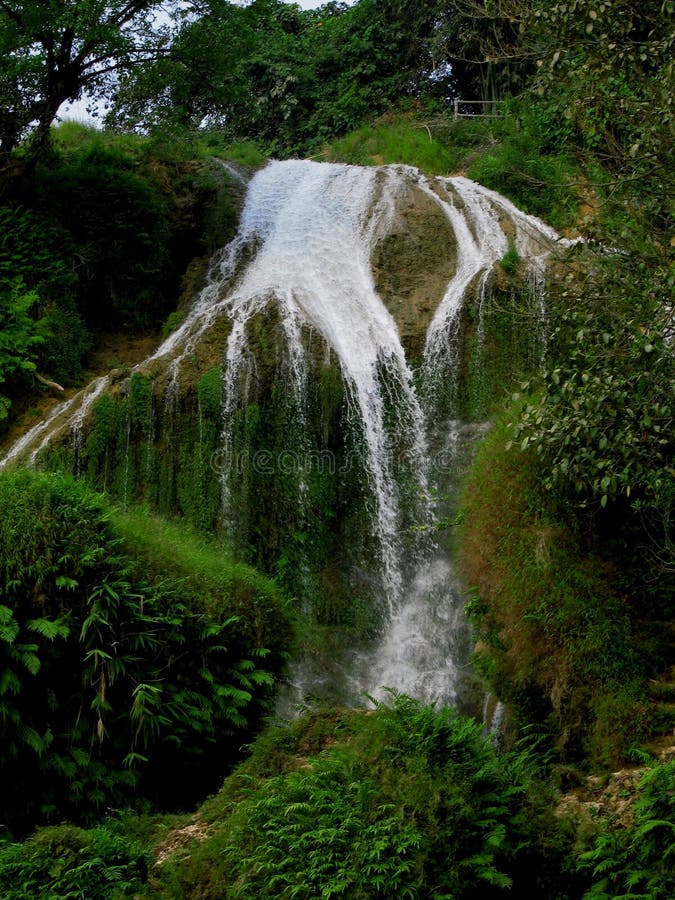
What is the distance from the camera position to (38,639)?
746 centimetres

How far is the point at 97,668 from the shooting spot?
7.54 metres

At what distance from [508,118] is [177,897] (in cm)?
1885

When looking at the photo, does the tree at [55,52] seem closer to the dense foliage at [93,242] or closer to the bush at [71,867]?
the dense foliage at [93,242]

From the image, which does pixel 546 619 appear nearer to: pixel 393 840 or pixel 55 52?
pixel 393 840

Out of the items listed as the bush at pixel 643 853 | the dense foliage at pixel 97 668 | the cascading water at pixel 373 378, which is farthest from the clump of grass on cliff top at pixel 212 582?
the bush at pixel 643 853

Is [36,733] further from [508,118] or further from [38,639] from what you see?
A: [508,118]

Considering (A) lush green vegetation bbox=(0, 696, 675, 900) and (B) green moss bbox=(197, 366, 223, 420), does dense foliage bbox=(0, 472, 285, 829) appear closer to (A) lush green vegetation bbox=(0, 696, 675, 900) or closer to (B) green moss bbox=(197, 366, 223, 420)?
(A) lush green vegetation bbox=(0, 696, 675, 900)

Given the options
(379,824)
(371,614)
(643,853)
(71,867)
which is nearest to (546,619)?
(643,853)

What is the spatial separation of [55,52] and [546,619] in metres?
13.3

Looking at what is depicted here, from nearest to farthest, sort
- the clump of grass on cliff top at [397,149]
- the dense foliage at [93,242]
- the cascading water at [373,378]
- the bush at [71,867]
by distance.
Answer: the bush at [71,867] < the cascading water at [373,378] < the dense foliage at [93,242] < the clump of grass on cliff top at [397,149]

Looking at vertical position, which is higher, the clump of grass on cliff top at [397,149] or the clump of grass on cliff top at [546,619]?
the clump of grass on cliff top at [397,149]

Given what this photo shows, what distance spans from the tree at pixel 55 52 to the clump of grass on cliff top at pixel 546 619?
1050 centimetres

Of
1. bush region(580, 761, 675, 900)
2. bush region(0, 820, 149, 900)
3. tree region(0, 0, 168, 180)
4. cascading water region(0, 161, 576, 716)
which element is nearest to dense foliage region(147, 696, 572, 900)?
bush region(0, 820, 149, 900)

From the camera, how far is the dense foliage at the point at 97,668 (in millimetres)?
7281
